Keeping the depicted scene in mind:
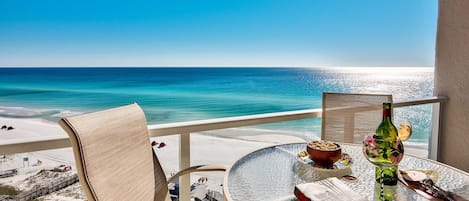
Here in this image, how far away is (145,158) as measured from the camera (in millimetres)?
1291

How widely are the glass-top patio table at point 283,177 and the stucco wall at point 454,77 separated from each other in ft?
5.69

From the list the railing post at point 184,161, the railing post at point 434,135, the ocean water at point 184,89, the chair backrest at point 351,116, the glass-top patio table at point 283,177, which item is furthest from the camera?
the ocean water at point 184,89

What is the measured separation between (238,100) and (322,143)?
17853mm

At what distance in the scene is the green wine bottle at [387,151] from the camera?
965 mm

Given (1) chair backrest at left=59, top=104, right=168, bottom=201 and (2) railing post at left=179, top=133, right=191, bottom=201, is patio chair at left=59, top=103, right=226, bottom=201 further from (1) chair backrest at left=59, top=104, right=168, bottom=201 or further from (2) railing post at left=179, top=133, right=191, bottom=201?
(2) railing post at left=179, top=133, right=191, bottom=201

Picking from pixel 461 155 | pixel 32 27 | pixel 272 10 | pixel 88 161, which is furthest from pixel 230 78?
pixel 88 161

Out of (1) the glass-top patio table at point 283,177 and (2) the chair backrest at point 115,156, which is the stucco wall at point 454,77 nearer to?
(1) the glass-top patio table at point 283,177

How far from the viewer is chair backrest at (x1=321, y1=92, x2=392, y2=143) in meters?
1.99

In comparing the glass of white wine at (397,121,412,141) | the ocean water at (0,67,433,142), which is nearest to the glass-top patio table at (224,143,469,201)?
the glass of white wine at (397,121,412,141)

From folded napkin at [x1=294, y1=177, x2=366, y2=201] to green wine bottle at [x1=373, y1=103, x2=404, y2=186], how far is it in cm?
17

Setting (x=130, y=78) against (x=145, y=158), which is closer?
(x=145, y=158)

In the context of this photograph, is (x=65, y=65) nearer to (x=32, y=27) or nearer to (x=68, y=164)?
(x=32, y=27)

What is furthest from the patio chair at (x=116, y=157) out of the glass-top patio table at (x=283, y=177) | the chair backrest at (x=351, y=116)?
the chair backrest at (x=351, y=116)

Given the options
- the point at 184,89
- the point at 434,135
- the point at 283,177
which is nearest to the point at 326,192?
the point at 283,177
